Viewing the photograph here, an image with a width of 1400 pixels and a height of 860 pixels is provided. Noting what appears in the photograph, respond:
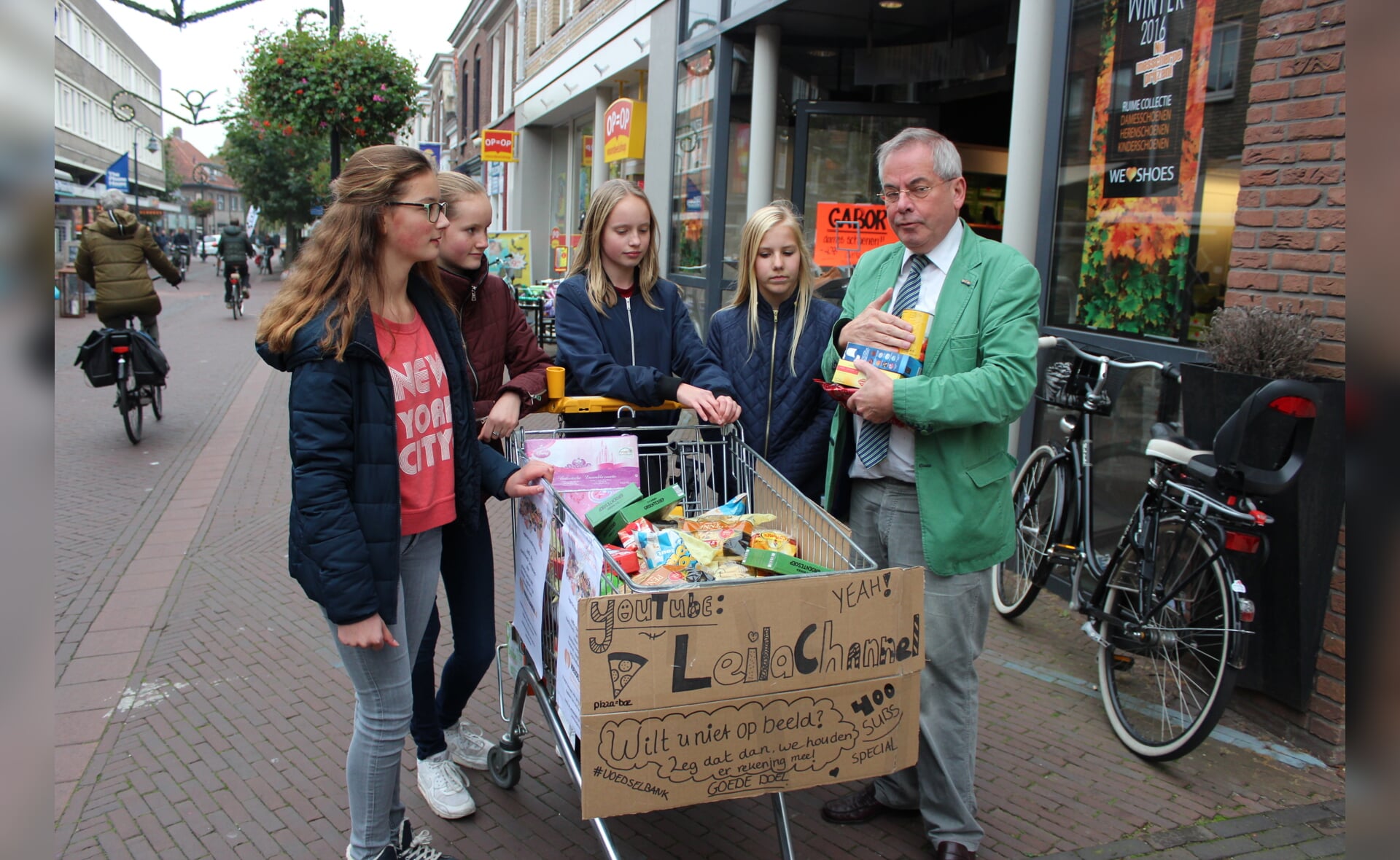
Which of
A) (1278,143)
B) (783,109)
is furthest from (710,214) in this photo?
(1278,143)

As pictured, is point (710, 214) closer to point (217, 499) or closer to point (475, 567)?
point (217, 499)

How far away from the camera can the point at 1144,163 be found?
4980 mm

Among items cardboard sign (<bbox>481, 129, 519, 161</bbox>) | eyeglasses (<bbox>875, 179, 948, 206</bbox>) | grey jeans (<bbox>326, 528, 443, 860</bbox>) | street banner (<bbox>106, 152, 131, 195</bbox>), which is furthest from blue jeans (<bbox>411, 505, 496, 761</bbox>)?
street banner (<bbox>106, 152, 131, 195</bbox>)

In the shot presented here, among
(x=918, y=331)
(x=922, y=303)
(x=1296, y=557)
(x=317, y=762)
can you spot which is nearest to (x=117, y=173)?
(x=317, y=762)

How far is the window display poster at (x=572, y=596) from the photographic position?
2.37m

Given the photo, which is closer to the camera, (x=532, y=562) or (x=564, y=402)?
(x=532, y=562)

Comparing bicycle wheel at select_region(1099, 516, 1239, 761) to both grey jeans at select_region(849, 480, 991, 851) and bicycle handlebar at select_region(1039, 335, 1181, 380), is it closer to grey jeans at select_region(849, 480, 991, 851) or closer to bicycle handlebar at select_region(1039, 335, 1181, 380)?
bicycle handlebar at select_region(1039, 335, 1181, 380)

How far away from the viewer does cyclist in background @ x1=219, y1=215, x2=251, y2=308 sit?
21.6 m

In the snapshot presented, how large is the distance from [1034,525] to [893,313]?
2.27m

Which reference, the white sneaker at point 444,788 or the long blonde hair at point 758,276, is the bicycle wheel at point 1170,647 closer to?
the long blonde hair at point 758,276

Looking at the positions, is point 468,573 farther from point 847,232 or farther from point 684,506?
point 847,232

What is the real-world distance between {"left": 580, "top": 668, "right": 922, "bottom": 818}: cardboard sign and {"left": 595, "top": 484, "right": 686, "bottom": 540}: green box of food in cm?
80

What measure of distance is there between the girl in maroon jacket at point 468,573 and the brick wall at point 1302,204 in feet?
9.65
